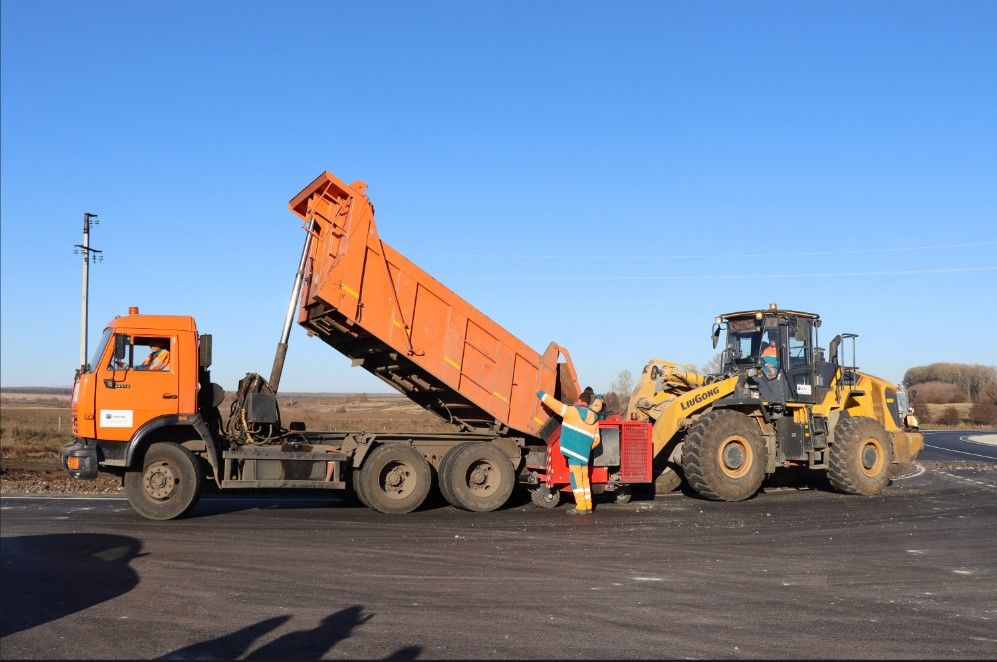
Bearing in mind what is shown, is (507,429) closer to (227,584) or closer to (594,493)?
(594,493)

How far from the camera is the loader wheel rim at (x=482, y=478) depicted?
1364 cm

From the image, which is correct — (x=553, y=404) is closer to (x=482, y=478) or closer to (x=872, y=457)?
(x=482, y=478)

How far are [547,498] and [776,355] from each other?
184 inches

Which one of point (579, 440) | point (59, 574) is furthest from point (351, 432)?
point (59, 574)

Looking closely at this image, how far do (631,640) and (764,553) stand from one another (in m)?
4.01

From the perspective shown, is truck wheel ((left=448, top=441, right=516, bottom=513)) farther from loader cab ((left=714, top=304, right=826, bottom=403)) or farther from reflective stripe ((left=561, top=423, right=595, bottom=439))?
loader cab ((left=714, top=304, right=826, bottom=403))

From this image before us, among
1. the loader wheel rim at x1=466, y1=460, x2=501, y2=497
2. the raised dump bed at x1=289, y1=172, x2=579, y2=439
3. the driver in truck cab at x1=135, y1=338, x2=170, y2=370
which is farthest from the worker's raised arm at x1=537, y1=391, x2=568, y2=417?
the driver in truck cab at x1=135, y1=338, x2=170, y2=370

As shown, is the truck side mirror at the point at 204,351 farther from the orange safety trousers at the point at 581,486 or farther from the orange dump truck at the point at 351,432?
the orange safety trousers at the point at 581,486

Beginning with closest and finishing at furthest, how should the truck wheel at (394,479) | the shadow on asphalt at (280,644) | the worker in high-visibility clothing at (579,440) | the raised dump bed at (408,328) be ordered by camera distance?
the shadow on asphalt at (280,644) < the raised dump bed at (408,328) < the truck wheel at (394,479) < the worker in high-visibility clothing at (579,440)

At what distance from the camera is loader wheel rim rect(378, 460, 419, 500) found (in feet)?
43.9

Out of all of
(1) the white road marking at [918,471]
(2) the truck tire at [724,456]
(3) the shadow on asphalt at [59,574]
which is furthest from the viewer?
(1) the white road marking at [918,471]

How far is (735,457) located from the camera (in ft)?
47.6

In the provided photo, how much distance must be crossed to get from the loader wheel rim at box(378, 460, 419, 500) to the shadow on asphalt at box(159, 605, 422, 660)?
6.37 meters

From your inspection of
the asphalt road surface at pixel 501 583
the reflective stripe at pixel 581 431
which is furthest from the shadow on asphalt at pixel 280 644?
the reflective stripe at pixel 581 431
